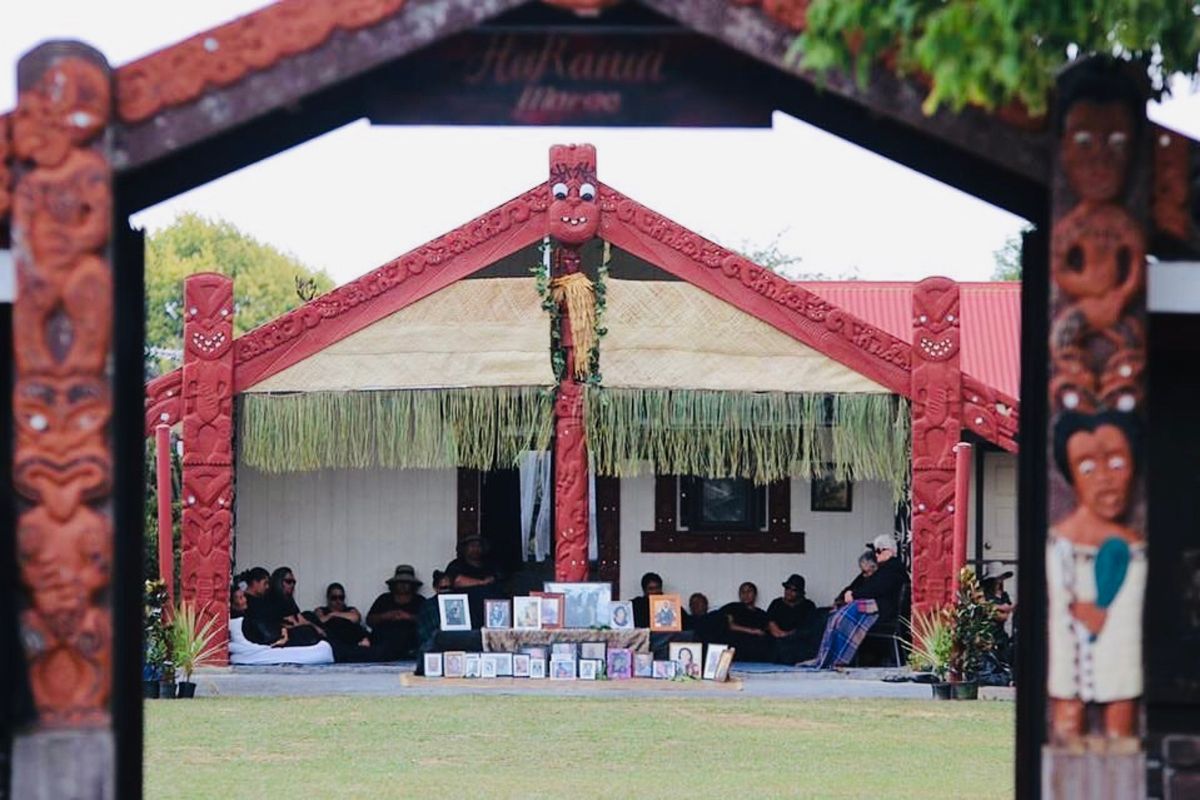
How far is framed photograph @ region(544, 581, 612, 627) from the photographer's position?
20062 millimetres

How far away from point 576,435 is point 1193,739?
36.1ft

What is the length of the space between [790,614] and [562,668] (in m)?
4.09

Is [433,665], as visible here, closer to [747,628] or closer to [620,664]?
[620,664]

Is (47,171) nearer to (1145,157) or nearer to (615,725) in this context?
(1145,157)

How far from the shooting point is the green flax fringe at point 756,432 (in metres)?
20.7

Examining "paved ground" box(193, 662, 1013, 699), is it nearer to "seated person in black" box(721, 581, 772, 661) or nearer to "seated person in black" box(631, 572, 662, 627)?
"seated person in black" box(721, 581, 772, 661)

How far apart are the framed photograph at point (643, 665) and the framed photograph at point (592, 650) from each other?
1.07ft

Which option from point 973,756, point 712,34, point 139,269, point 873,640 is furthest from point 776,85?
point 873,640

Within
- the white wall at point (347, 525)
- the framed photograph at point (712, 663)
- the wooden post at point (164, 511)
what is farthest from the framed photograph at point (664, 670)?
the white wall at point (347, 525)

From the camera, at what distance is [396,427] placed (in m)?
20.8

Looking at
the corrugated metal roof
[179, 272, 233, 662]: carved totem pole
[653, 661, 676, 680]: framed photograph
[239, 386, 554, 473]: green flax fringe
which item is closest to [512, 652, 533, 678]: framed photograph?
[653, 661, 676, 680]: framed photograph

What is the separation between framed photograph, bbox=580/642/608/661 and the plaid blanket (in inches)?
122

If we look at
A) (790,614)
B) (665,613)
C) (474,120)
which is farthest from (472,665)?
(474,120)

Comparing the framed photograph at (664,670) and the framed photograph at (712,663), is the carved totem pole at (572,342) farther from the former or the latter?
the framed photograph at (712,663)
